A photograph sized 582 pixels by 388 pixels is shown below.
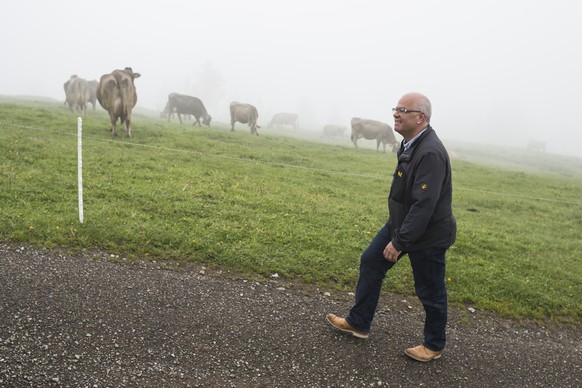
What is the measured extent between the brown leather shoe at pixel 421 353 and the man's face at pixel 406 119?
259cm

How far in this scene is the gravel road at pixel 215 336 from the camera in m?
4.39

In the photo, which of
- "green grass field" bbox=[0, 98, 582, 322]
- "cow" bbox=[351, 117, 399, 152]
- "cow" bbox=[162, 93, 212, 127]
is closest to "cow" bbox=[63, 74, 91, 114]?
"cow" bbox=[162, 93, 212, 127]

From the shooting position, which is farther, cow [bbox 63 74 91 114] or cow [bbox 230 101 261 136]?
cow [bbox 230 101 261 136]

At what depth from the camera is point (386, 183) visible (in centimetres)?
1606

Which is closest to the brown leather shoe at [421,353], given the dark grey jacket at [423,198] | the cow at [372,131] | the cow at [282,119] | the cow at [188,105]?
the dark grey jacket at [423,198]

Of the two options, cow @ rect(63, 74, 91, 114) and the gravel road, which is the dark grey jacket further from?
cow @ rect(63, 74, 91, 114)

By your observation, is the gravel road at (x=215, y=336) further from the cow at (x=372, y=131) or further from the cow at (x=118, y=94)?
the cow at (x=372, y=131)

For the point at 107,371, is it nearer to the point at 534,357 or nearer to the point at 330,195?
the point at 534,357

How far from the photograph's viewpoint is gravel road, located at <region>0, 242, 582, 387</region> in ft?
14.4

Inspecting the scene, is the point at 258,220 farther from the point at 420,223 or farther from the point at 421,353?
the point at 420,223

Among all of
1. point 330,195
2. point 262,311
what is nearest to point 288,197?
point 330,195

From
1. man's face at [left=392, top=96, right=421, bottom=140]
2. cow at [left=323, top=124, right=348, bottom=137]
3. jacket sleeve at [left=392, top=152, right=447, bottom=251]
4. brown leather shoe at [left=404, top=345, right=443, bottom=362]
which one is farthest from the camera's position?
cow at [left=323, top=124, right=348, bottom=137]

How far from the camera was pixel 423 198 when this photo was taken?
454 cm

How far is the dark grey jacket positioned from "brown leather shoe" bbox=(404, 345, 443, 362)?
4.20ft
